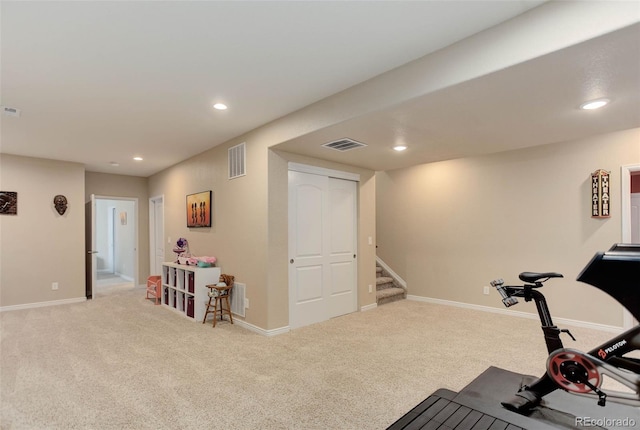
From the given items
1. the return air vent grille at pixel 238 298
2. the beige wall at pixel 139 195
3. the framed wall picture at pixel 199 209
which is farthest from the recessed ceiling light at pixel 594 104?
the beige wall at pixel 139 195

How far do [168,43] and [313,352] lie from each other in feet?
9.80

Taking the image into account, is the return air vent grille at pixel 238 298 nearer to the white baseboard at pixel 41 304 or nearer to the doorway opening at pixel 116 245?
the white baseboard at pixel 41 304

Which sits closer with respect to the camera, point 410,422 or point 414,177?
point 410,422

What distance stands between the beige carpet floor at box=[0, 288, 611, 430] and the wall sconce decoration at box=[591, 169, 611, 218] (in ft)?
4.69

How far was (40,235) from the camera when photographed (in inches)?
221

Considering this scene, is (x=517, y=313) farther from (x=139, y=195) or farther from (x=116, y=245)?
(x=116, y=245)

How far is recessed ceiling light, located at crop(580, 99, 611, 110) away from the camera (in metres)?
2.61

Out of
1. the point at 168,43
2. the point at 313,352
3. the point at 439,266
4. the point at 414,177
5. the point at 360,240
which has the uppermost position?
the point at 168,43

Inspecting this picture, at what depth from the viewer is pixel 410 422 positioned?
75.8 inches

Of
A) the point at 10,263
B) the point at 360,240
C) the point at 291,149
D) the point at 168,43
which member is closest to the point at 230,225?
the point at 291,149

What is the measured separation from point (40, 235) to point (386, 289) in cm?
612

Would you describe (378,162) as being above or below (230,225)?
above

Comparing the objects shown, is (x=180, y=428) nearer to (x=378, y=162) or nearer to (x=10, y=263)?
(x=378, y=162)

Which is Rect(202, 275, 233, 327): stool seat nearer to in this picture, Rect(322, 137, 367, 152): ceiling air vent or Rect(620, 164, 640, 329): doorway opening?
Rect(322, 137, 367, 152): ceiling air vent
